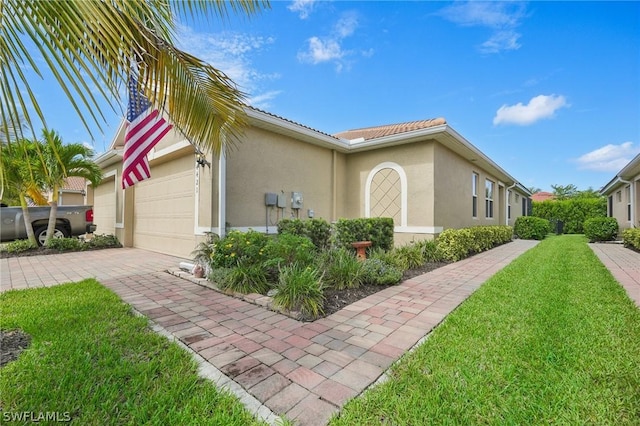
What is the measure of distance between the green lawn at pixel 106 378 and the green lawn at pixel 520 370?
1068 millimetres

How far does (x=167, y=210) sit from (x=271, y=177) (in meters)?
3.90

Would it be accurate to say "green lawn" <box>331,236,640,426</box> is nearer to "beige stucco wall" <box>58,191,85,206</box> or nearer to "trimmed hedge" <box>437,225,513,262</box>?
"trimmed hedge" <box>437,225,513,262</box>

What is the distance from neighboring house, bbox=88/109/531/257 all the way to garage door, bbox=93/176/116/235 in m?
1.00

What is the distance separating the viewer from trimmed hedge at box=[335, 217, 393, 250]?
7.71 meters

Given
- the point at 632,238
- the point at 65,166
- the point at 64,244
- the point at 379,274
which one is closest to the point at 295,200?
the point at 379,274

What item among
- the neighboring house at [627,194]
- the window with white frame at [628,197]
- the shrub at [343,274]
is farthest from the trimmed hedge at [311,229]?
the window with white frame at [628,197]

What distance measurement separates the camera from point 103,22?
185 centimetres

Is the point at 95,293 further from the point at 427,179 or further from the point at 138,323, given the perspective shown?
the point at 427,179

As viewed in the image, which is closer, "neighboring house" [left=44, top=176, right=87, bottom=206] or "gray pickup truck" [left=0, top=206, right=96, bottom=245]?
"gray pickup truck" [left=0, top=206, right=96, bottom=245]

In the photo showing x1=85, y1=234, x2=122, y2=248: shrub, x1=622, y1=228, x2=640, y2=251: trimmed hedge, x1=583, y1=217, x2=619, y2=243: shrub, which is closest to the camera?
x1=622, y1=228, x2=640, y2=251: trimmed hedge

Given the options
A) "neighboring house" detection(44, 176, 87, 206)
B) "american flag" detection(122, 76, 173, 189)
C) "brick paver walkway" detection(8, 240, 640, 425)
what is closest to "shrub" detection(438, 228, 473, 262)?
"brick paver walkway" detection(8, 240, 640, 425)

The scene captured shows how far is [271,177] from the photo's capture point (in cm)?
840

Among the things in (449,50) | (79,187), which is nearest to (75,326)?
(449,50)

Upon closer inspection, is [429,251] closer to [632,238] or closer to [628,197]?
[632,238]
